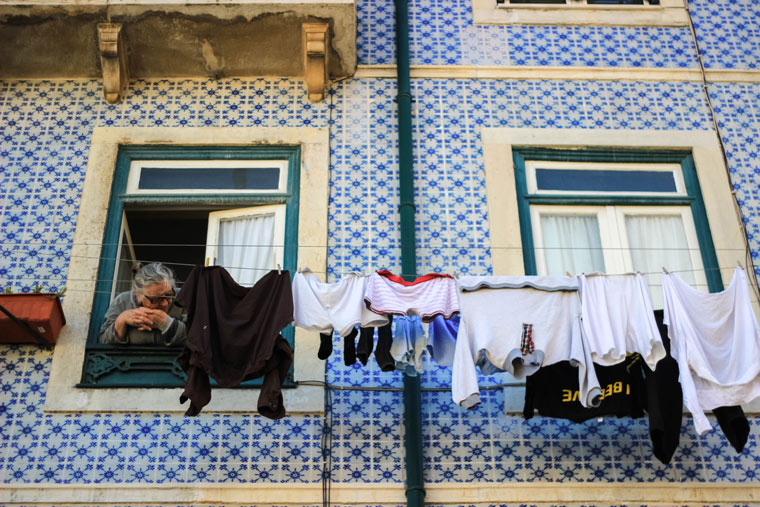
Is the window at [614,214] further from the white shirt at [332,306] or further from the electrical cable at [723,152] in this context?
the white shirt at [332,306]

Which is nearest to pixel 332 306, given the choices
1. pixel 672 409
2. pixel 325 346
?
pixel 325 346

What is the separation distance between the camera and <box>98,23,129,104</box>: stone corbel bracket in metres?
9.55

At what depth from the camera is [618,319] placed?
7547 millimetres

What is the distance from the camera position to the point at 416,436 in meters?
8.02

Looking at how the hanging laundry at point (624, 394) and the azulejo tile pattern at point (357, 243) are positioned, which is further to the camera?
the azulejo tile pattern at point (357, 243)

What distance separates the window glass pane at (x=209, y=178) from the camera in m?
9.40

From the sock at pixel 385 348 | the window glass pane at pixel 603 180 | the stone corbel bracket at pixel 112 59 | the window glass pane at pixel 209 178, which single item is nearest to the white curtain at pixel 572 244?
the window glass pane at pixel 603 180

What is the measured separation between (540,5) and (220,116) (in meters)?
3.24

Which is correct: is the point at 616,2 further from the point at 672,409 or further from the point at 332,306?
the point at 332,306

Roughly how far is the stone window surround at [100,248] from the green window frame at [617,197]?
1.67m

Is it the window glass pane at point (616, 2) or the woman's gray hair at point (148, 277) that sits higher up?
the window glass pane at point (616, 2)

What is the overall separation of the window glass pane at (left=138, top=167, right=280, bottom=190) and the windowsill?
101 inches

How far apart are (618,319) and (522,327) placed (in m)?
0.66

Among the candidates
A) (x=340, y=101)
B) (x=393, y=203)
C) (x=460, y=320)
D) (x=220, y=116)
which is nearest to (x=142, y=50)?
(x=220, y=116)
